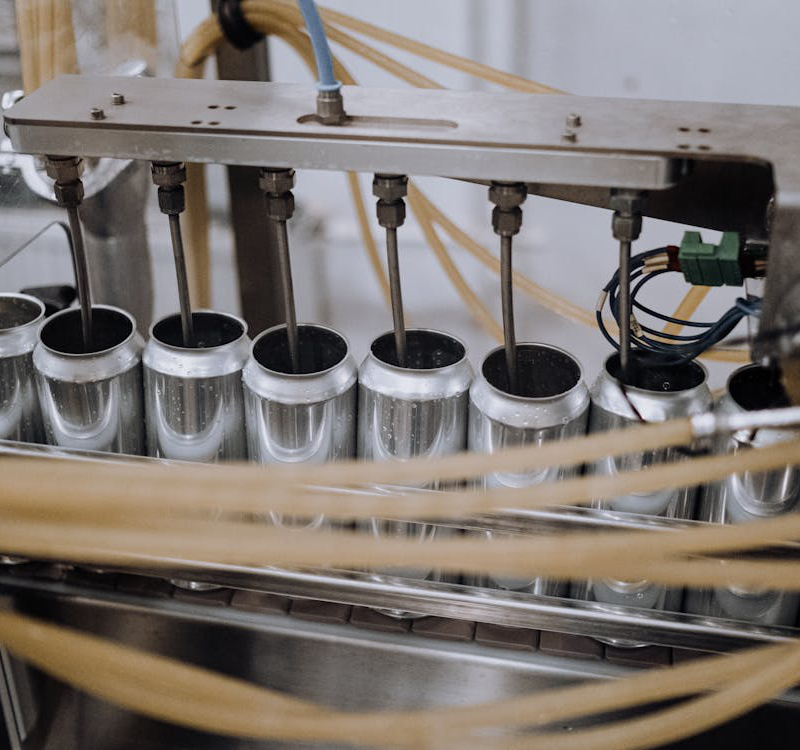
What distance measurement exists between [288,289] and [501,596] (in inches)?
10.4

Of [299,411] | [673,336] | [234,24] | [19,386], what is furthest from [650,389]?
[234,24]

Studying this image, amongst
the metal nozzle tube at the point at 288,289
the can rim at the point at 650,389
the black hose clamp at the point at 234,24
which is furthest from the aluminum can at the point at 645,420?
the black hose clamp at the point at 234,24

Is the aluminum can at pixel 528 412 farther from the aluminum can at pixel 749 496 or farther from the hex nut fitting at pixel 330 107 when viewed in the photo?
the hex nut fitting at pixel 330 107

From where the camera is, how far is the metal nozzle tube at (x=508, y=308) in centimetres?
62

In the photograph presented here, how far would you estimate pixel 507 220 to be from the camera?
0.61 meters


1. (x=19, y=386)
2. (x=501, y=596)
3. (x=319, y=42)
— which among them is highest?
(x=319, y=42)

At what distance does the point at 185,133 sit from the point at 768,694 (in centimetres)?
50

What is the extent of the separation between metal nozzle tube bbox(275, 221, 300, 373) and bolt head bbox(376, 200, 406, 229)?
0.24 ft

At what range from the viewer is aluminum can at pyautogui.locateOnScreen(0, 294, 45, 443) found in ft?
2.28

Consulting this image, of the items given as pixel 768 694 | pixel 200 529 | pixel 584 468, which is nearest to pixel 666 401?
pixel 584 468

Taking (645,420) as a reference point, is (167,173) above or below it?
above

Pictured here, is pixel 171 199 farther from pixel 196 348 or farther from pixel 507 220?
pixel 507 220

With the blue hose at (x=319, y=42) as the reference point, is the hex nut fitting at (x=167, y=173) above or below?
below

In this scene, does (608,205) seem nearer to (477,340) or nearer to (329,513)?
(329,513)
